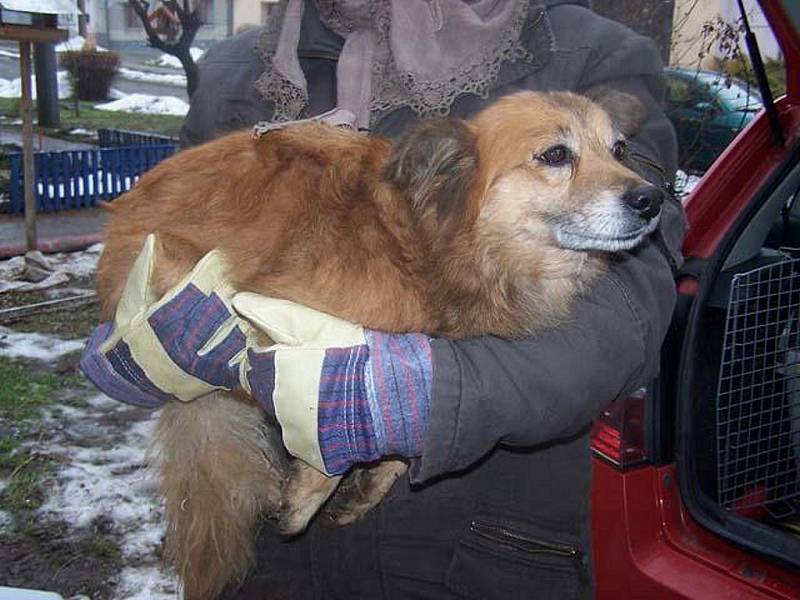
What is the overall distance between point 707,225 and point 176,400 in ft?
5.30

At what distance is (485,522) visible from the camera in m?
1.98

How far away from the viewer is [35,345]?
238 inches

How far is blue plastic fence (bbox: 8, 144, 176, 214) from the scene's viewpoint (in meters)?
10.2

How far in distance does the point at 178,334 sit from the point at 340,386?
16.4 inches

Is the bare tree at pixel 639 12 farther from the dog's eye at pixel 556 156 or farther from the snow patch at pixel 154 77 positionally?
the snow patch at pixel 154 77

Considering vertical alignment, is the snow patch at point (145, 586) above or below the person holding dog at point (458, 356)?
below

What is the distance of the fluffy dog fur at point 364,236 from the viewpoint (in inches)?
76.0

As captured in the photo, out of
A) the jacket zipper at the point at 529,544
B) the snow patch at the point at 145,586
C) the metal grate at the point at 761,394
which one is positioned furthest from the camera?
the snow patch at the point at 145,586

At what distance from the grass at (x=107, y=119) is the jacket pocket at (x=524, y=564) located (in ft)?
50.3

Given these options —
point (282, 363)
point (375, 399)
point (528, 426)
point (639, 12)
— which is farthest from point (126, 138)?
point (528, 426)

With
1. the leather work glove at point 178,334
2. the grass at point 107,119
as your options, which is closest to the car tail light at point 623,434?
the leather work glove at point 178,334

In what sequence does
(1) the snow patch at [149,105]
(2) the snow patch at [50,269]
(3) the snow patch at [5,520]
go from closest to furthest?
(3) the snow patch at [5,520], (2) the snow patch at [50,269], (1) the snow patch at [149,105]

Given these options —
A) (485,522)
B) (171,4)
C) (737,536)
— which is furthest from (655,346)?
(171,4)

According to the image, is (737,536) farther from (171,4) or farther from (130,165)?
(171,4)
